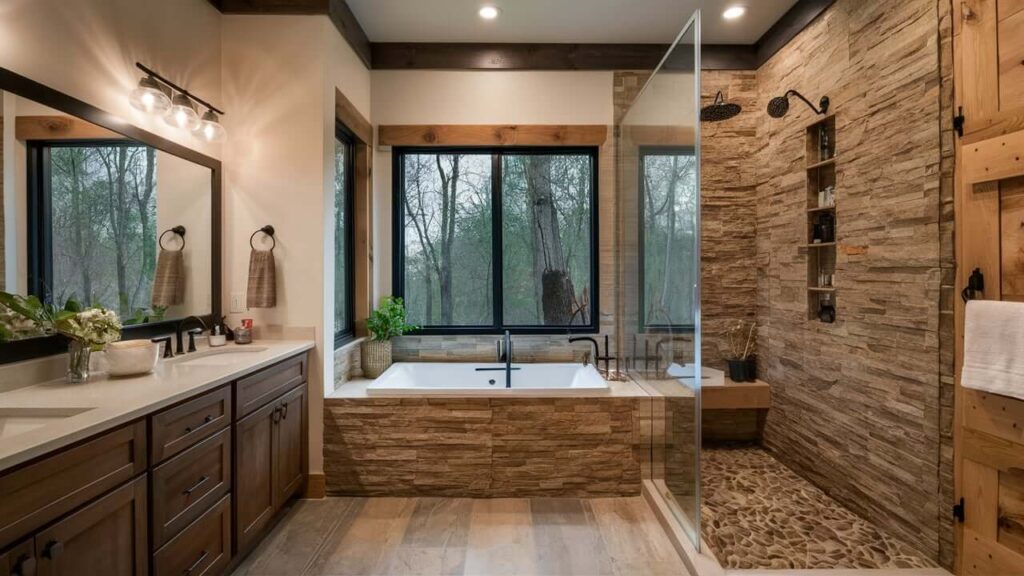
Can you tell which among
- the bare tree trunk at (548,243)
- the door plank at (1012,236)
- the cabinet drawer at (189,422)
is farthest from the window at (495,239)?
the door plank at (1012,236)

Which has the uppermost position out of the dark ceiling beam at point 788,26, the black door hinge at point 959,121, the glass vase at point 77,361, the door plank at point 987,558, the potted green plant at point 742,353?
the dark ceiling beam at point 788,26

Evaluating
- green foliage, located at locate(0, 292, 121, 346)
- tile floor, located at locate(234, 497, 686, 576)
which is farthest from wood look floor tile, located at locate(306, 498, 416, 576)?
green foliage, located at locate(0, 292, 121, 346)

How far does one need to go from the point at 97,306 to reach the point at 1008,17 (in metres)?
3.62

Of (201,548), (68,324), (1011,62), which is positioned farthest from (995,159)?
(68,324)

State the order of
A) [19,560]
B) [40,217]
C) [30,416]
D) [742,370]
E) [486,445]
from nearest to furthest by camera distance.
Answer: [19,560]
[30,416]
[40,217]
[486,445]
[742,370]

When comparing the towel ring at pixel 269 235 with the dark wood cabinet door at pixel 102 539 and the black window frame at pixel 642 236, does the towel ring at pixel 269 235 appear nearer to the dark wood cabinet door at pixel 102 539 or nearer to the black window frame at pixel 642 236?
the dark wood cabinet door at pixel 102 539

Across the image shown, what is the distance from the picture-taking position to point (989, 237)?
68.4 inches

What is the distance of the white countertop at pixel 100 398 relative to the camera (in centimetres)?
110

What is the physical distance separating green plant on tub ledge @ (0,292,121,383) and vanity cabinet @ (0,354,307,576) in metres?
0.42

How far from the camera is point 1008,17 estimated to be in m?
1.66

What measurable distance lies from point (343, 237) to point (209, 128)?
39.1 inches

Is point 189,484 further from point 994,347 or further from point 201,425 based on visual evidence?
point 994,347

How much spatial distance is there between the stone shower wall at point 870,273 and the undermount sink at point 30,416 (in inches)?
126

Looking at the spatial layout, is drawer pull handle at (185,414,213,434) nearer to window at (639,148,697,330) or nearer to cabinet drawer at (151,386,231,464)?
cabinet drawer at (151,386,231,464)
